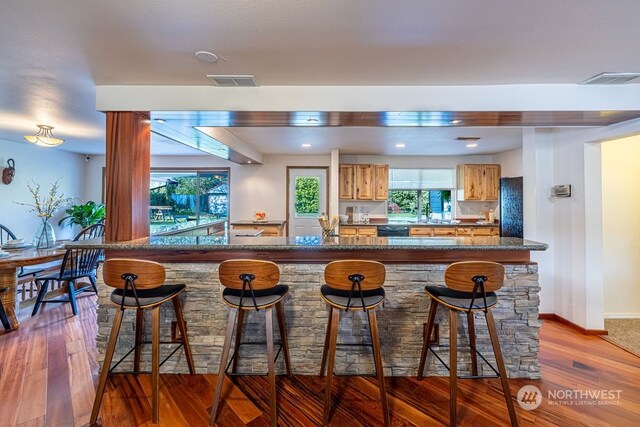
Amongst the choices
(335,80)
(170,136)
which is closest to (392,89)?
(335,80)

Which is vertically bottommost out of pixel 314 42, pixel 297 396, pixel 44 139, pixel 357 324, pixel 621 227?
pixel 297 396

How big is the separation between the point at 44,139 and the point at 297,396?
4.15 metres

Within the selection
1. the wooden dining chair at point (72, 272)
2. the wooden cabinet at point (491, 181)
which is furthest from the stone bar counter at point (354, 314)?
the wooden cabinet at point (491, 181)

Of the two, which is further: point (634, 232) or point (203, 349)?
point (634, 232)

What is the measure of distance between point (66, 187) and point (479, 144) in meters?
7.69

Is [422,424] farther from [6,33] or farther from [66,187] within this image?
[66,187]

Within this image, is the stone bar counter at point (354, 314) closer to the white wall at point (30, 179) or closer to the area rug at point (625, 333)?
the area rug at point (625, 333)

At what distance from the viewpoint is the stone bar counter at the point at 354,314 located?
7.31 ft

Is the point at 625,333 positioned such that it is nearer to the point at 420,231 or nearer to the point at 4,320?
the point at 420,231

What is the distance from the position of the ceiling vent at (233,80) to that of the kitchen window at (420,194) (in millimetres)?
4133

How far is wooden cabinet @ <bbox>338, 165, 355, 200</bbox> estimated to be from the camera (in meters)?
5.55

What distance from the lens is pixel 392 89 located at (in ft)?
7.81

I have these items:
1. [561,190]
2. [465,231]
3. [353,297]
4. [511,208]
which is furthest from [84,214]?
[561,190]

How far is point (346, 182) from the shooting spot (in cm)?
556
